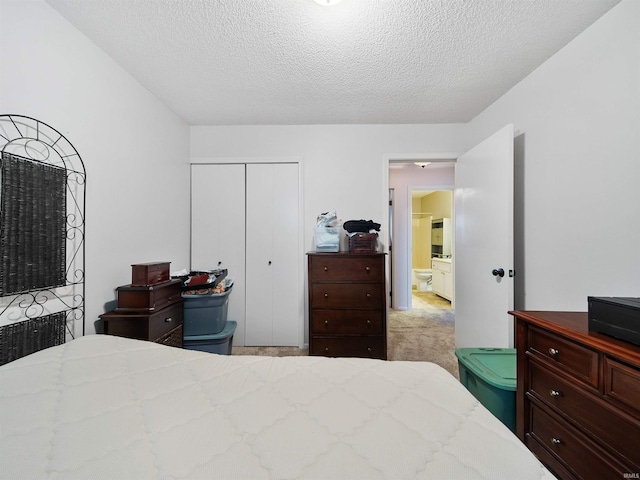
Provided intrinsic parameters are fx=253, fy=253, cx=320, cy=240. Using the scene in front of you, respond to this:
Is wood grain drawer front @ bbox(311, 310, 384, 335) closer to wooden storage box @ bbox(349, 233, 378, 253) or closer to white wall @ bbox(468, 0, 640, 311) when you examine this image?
wooden storage box @ bbox(349, 233, 378, 253)

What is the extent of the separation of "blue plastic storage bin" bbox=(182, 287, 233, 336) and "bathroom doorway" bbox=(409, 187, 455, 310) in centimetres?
334

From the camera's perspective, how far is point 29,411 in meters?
0.73

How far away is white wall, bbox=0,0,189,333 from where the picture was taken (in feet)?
4.22

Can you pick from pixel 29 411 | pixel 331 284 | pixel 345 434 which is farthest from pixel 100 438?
pixel 331 284

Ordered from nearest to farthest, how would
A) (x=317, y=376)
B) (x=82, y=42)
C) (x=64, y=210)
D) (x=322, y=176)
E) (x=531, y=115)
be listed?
(x=317, y=376) → (x=64, y=210) → (x=82, y=42) → (x=531, y=115) → (x=322, y=176)

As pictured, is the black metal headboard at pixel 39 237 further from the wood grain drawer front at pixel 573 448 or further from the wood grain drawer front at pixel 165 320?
the wood grain drawer front at pixel 573 448

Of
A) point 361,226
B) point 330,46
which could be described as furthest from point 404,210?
point 330,46

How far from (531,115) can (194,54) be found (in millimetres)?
2528

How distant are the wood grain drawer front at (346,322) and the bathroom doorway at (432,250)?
7.77ft

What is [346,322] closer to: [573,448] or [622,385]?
[573,448]

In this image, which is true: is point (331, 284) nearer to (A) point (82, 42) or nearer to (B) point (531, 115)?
(B) point (531, 115)

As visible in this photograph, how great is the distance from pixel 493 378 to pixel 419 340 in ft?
5.52

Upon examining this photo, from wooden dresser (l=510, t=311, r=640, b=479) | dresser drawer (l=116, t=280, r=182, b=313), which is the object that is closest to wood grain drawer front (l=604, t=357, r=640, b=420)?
wooden dresser (l=510, t=311, r=640, b=479)

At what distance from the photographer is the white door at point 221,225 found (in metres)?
2.90
